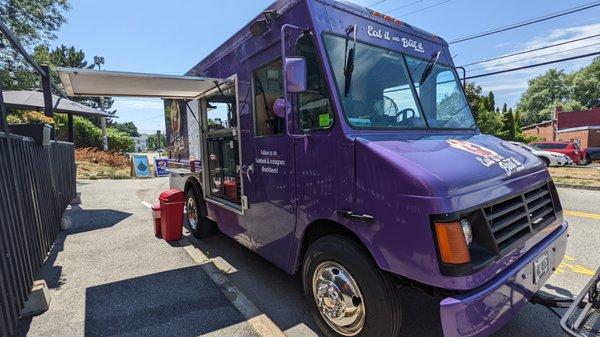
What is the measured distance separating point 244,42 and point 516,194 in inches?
124

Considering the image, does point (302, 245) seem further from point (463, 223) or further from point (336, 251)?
point (463, 223)

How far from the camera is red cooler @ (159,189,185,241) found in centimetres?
589

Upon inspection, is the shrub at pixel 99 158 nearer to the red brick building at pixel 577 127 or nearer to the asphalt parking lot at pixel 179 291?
the asphalt parking lot at pixel 179 291

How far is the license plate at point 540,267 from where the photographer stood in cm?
265

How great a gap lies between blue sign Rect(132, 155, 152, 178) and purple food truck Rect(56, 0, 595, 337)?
15338mm

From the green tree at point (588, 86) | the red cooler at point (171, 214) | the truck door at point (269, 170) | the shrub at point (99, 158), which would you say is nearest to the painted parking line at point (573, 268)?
the truck door at point (269, 170)

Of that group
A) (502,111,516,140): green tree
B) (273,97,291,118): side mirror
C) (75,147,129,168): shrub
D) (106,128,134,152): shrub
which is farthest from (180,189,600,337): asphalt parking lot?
(502,111,516,140): green tree

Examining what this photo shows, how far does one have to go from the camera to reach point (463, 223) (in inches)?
89.4

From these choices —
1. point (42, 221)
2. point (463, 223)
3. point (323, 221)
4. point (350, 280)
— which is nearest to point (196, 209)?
point (42, 221)

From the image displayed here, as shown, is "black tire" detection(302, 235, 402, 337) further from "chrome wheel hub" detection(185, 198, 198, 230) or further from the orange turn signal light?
"chrome wheel hub" detection(185, 198, 198, 230)

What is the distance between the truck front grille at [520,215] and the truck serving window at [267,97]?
1.98 m

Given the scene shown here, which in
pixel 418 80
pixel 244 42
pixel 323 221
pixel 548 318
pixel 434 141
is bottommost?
pixel 548 318

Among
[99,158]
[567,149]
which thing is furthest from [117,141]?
[567,149]

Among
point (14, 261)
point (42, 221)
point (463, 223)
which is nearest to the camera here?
point (463, 223)
